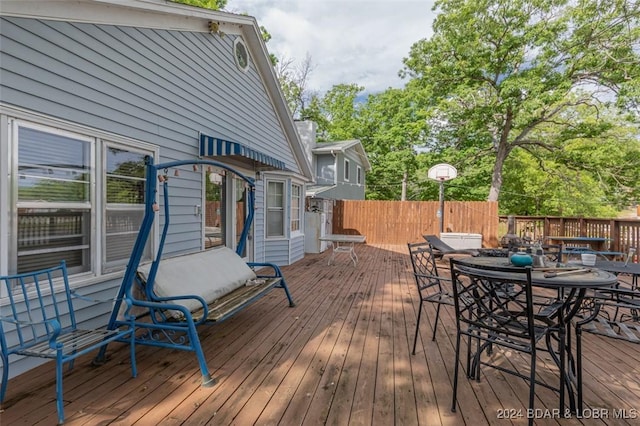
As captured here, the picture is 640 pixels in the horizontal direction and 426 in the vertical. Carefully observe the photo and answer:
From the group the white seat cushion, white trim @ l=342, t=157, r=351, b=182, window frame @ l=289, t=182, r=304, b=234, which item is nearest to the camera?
the white seat cushion

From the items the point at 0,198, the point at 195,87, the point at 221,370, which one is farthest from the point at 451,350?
the point at 195,87

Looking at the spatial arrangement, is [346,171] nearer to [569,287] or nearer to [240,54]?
[240,54]

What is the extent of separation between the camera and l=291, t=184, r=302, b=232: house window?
321 inches

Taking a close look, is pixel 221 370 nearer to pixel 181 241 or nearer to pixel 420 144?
pixel 181 241

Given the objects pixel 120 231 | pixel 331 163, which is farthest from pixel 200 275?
pixel 331 163

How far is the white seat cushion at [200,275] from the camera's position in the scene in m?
3.02


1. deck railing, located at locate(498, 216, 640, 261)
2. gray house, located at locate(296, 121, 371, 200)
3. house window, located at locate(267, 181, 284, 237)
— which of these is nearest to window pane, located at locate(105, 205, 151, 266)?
house window, located at locate(267, 181, 284, 237)

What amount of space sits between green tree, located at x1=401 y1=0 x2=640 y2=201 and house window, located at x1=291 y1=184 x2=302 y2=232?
9.27 meters

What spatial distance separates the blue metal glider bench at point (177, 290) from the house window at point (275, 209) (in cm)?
315

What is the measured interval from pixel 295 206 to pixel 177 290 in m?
5.46

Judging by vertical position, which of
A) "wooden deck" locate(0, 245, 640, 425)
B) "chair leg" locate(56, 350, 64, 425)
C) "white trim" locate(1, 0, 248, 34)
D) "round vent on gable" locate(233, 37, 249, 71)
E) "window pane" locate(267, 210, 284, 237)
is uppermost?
"round vent on gable" locate(233, 37, 249, 71)

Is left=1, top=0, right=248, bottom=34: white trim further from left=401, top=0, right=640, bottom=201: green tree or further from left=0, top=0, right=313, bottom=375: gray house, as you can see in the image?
left=401, top=0, right=640, bottom=201: green tree

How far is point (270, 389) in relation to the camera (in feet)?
7.80

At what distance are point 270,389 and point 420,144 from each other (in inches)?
676
